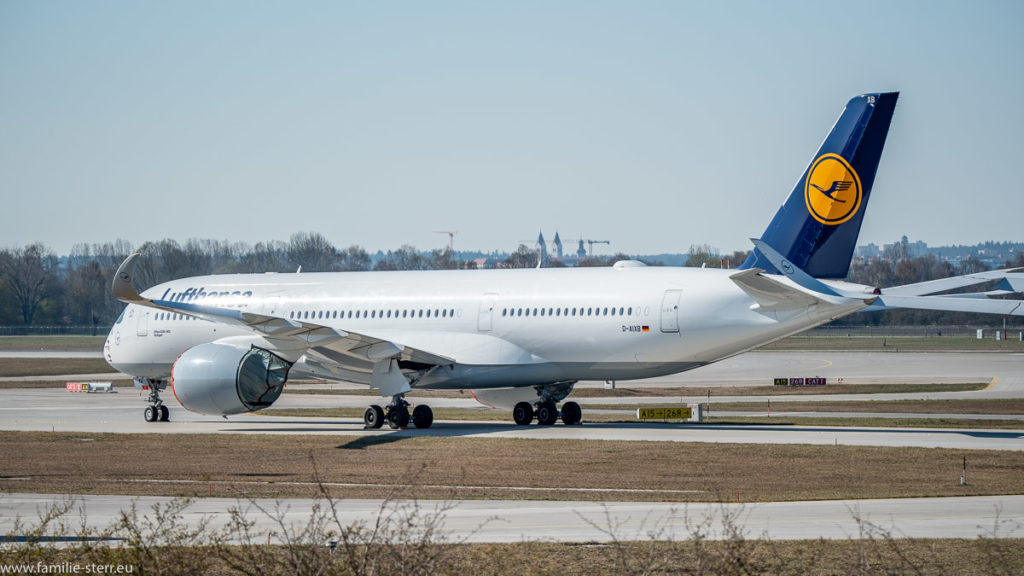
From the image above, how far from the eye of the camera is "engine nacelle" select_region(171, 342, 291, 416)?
3192 cm

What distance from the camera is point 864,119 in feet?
99.3

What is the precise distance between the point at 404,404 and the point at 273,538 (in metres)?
18.6

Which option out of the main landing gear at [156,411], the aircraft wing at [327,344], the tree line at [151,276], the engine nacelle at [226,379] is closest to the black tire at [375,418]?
the aircraft wing at [327,344]

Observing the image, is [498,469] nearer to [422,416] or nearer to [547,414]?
[422,416]

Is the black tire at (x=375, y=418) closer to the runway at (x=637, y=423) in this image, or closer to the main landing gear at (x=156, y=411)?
the runway at (x=637, y=423)

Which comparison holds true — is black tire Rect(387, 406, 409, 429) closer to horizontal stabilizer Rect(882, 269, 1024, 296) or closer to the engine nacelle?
the engine nacelle

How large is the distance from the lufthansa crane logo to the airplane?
1.4 inches

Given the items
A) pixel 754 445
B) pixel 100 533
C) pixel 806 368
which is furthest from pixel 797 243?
pixel 806 368

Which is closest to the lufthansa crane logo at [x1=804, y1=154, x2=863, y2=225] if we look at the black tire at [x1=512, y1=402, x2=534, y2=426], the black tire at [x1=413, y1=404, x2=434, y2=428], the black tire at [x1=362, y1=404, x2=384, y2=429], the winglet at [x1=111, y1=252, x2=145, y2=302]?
the black tire at [x1=512, y1=402, x2=534, y2=426]

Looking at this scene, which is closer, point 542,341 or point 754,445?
point 754,445

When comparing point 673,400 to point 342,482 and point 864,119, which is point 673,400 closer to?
point 864,119

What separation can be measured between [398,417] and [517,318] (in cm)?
440

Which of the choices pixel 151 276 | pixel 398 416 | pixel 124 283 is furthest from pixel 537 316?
pixel 151 276

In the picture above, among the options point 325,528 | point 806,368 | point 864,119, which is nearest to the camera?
point 325,528
